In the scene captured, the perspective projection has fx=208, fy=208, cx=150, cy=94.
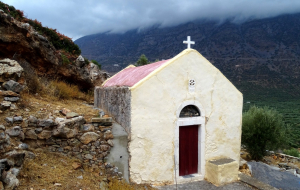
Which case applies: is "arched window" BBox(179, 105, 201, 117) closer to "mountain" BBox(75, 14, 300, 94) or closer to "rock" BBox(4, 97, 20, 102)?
"rock" BBox(4, 97, 20, 102)

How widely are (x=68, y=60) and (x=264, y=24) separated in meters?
88.6

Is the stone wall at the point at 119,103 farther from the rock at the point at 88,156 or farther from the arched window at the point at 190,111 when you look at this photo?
the arched window at the point at 190,111

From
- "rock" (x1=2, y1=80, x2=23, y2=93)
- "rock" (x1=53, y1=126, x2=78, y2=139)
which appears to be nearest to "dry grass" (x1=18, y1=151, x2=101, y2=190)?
"rock" (x1=53, y1=126, x2=78, y2=139)

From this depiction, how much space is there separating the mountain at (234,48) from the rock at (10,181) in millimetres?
40521

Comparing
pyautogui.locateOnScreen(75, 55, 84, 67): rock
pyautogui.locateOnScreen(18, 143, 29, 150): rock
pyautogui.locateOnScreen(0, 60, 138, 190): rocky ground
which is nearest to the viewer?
pyautogui.locateOnScreen(0, 60, 138, 190): rocky ground

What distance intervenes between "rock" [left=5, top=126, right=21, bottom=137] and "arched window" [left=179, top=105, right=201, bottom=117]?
14.4 feet

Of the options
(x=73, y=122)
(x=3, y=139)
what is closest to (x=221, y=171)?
(x=73, y=122)

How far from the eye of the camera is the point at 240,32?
78688 millimetres

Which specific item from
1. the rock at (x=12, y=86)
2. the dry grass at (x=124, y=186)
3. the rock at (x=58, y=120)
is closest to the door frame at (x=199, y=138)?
the dry grass at (x=124, y=186)

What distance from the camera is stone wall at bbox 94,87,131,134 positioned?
586cm

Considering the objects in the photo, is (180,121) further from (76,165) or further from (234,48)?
(234,48)

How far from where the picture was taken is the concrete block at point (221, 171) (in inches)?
247

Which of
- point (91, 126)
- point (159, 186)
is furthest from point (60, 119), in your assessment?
point (159, 186)

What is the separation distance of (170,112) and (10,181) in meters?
4.11
